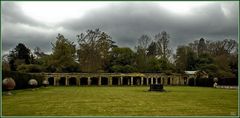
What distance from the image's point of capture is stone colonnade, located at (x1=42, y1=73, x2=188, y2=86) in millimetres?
91250

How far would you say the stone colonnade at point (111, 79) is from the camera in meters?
91.2

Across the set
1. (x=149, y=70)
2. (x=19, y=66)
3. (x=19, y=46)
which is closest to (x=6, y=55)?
(x=19, y=46)

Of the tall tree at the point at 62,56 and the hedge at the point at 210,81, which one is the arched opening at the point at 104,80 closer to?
the tall tree at the point at 62,56

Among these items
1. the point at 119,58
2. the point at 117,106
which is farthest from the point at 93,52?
the point at 117,106

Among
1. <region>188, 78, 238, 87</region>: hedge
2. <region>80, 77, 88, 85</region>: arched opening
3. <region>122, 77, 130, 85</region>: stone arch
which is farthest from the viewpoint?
<region>122, 77, 130, 85</region>: stone arch

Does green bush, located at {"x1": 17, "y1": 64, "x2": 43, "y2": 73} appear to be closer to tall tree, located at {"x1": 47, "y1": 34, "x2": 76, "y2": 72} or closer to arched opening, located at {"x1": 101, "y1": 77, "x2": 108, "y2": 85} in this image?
tall tree, located at {"x1": 47, "y1": 34, "x2": 76, "y2": 72}

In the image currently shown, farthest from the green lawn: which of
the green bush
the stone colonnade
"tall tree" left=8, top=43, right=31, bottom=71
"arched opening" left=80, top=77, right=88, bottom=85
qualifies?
"tall tree" left=8, top=43, right=31, bottom=71

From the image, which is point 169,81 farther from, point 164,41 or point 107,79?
point 107,79

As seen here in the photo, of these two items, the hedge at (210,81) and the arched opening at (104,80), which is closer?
the hedge at (210,81)

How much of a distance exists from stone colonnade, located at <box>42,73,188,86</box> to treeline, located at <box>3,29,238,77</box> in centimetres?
202

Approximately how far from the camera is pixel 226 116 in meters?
14.9

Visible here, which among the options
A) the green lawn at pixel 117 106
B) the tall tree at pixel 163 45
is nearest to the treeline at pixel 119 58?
the tall tree at pixel 163 45

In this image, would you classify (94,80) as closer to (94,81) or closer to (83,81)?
(94,81)

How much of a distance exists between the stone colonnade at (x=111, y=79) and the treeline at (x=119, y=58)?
6.63 feet
